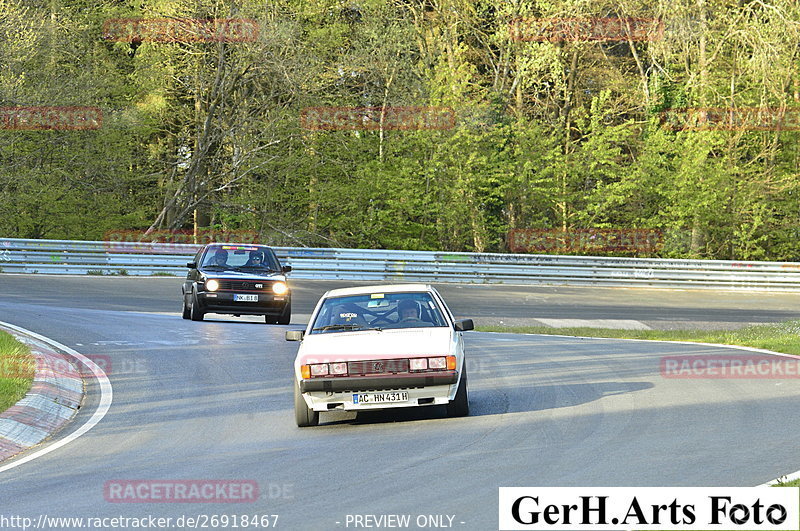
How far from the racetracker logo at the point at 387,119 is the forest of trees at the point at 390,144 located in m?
0.39

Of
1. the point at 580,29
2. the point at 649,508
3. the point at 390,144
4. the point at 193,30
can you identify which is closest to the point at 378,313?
the point at 649,508

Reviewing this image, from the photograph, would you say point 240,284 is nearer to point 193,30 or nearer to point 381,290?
point 381,290

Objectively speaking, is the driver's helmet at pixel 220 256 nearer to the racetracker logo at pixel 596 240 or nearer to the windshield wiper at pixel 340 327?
the windshield wiper at pixel 340 327

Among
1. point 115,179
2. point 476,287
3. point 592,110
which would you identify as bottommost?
point 476,287

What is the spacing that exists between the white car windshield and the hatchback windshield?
9743 mm

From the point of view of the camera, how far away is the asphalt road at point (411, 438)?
7738mm

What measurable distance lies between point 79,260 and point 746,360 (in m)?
24.7

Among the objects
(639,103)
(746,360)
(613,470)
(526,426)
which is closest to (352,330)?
(526,426)

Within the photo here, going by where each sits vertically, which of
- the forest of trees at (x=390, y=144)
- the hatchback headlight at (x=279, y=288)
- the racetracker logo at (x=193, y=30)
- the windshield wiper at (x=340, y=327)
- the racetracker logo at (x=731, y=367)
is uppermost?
the racetracker logo at (x=193, y=30)

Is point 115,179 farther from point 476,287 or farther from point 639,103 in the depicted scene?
point 639,103

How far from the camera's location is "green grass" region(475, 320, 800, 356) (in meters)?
20.0

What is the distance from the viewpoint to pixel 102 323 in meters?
21.8

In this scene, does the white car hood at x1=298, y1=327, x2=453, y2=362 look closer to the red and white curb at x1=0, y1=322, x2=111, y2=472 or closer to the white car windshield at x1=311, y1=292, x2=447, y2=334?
the white car windshield at x1=311, y1=292, x2=447, y2=334

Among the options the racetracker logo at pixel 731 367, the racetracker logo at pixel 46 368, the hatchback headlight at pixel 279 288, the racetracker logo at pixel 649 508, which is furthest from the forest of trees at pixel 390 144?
the racetracker logo at pixel 649 508
